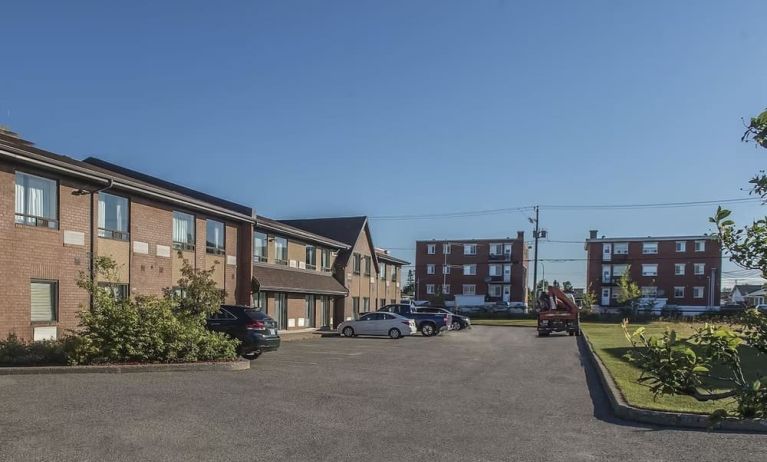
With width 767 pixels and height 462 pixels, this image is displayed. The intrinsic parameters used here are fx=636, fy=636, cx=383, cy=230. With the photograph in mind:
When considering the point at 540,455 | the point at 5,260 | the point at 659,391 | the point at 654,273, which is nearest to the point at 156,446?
the point at 540,455

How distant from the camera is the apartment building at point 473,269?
3578 inches

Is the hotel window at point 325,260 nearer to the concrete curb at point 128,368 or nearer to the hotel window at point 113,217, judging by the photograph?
the hotel window at point 113,217

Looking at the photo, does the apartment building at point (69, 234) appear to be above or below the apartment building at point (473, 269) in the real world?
above

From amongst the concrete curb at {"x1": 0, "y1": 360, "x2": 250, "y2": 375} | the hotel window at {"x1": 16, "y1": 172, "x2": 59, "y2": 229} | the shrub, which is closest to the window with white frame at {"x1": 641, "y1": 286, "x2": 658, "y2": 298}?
the shrub

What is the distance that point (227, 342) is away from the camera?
54.2 ft

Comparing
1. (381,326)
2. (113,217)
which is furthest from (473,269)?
(113,217)

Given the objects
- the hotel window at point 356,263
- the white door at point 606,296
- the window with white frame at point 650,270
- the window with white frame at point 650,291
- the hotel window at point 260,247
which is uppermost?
the hotel window at point 260,247

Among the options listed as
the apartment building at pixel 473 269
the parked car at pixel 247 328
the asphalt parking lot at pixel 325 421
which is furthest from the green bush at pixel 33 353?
the apartment building at pixel 473 269

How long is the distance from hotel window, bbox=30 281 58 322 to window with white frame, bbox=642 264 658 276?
77.8 meters

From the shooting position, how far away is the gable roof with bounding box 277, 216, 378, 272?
4438cm

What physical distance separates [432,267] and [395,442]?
8697cm

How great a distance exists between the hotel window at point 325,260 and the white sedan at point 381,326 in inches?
257

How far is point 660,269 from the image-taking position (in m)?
81.9

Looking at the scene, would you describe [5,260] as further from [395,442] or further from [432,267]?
[432,267]
